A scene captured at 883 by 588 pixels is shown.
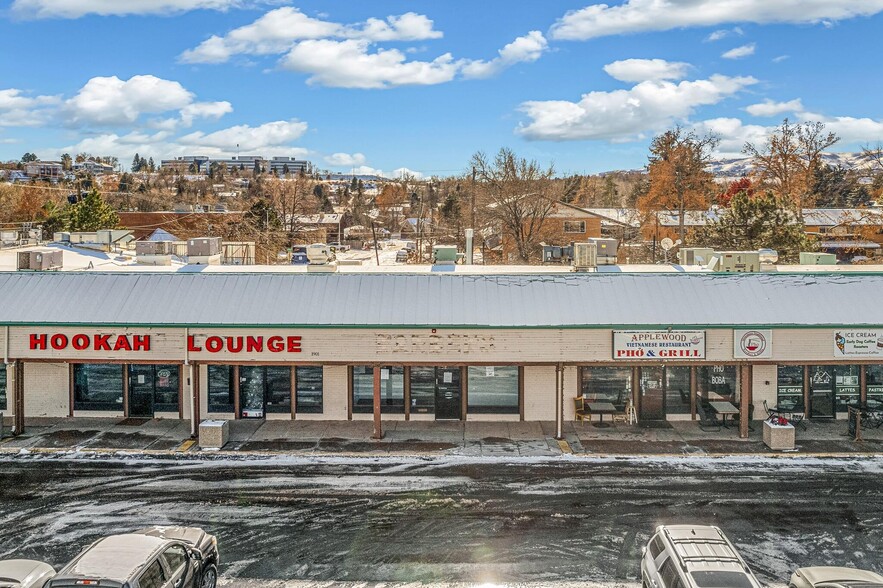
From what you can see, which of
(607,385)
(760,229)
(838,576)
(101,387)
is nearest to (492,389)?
(607,385)

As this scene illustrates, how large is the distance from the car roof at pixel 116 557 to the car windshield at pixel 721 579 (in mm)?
8504

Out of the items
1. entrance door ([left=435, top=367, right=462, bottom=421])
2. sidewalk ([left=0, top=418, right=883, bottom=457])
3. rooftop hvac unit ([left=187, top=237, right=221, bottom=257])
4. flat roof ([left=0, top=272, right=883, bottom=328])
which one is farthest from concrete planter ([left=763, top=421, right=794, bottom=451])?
rooftop hvac unit ([left=187, top=237, right=221, bottom=257])

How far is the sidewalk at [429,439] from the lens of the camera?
70.1 feet

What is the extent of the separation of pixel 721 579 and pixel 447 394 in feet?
44.2

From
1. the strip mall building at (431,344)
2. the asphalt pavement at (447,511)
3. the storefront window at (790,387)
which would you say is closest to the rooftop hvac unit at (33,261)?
the strip mall building at (431,344)

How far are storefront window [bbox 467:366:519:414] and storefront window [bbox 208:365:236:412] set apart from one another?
7735 mm

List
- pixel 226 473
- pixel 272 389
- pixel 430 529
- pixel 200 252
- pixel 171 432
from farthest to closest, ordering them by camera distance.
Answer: pixel 200 252
pixel 272 389
pixel 171 432
pixel 226 473
pixel 430 529

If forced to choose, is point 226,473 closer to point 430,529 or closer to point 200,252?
point 430,529

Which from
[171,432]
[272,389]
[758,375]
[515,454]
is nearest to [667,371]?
[758,375]

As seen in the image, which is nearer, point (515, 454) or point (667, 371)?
point (515, 454)

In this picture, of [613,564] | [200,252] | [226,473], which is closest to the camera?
[613,564]

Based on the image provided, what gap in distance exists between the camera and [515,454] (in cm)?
2109

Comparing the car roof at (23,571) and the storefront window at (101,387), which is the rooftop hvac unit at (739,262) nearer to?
the storefront window at (101,387)

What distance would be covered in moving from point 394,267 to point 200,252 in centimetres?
717
